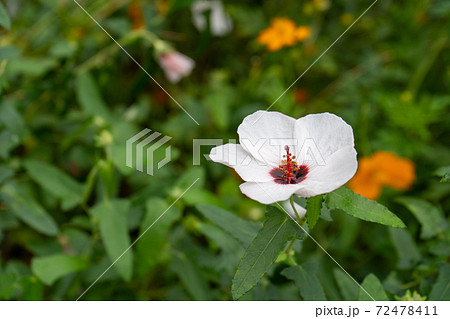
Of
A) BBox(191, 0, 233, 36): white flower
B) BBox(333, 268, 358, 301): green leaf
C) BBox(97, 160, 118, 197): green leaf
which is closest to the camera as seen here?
BBox(333, 268, 358, 301): green leaf

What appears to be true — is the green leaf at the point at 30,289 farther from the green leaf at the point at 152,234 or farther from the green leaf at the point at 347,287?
the green leaf at the point at 347,287

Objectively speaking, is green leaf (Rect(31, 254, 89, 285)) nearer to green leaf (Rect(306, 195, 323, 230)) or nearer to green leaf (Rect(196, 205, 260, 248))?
green leaf (Rect(196, 205, 260, 248))

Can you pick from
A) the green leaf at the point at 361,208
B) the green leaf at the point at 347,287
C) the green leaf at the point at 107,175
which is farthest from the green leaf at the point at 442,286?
the green leaf at the point at 107,175

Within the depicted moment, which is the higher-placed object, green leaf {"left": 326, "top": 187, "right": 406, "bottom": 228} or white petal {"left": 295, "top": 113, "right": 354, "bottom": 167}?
white petal {"left": 295, "top": 113, "right": 354, "bottom": 167}

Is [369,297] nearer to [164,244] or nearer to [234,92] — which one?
[164,244]

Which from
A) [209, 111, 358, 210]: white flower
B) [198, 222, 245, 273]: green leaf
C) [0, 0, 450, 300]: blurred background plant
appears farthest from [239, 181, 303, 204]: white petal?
[198, 222, 245, 273]: green leaf

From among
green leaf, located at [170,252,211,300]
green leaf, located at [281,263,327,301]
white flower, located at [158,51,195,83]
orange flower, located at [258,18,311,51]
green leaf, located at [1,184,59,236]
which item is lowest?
green leaf, located at [170,252,211,300]

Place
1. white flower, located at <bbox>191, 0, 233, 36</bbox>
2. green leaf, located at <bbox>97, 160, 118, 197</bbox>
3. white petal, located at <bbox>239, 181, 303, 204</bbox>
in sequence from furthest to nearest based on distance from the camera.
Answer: white flower, located at <bbox>191, 0, 233, 36</bbox> < green leaf, located at <bbox>97, 160, 118, 197</bbox> < white petal, located at <bbox>239, 181, 303, 204</bbox>
